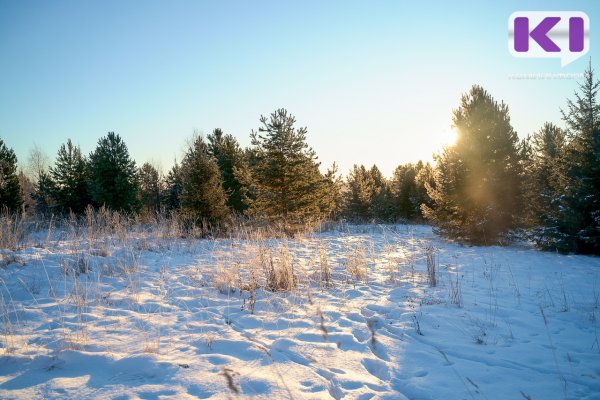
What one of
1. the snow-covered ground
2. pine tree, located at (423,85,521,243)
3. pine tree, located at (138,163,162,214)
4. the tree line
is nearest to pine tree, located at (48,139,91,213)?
pine tree, located at (138,163,162,214)

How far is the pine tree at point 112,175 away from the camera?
18.3m

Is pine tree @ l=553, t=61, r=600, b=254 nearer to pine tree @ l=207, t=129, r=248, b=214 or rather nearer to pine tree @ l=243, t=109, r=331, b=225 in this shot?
pine tree @ l=243, t=109, r=331, b=225

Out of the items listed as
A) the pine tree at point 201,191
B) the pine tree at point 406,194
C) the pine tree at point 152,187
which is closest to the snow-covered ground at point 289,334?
the pine tree at point 201,191

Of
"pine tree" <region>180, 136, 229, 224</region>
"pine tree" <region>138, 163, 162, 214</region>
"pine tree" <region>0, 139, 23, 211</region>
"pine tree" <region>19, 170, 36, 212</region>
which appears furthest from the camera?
"pine tree" <region>138, 163, 162, 214</region>

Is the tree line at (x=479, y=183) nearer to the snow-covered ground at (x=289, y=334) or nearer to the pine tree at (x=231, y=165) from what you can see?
the snow-covered ground at (x=289, y=334)

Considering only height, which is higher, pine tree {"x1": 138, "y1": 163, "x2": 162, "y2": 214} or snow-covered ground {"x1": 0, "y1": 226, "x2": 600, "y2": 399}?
pine tree {"x1": 138, "y1": 163, "x2": 162, "y2": 214}

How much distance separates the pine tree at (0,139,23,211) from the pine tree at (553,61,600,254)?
2695 cm

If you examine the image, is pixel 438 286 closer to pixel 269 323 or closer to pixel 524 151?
pixel 269 323

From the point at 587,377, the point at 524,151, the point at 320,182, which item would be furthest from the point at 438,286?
the point at 524,151

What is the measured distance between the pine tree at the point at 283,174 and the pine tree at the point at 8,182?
54.5ft

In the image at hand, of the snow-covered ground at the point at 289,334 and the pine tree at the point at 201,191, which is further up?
the pine tree at the point at 201,191

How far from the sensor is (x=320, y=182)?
490 inches

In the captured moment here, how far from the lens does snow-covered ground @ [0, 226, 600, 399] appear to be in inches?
85.6

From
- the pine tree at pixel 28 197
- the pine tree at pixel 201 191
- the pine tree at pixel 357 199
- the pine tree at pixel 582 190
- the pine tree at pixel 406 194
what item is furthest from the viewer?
the pine tree at pixel 406 194
